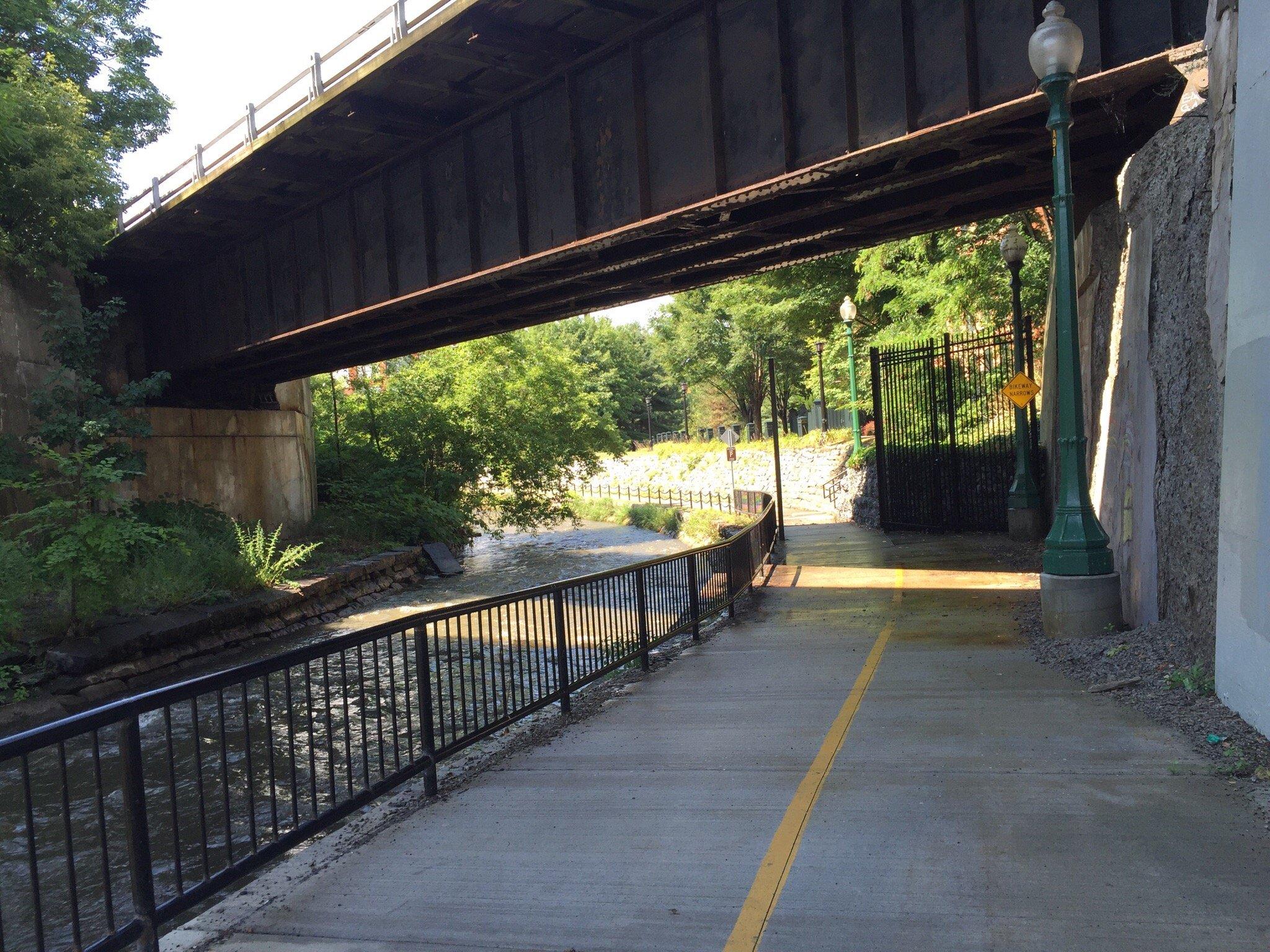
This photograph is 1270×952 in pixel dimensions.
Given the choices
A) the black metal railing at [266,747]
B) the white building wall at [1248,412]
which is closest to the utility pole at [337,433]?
the black metal railing at [266,747]

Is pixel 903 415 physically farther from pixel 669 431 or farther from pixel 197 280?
pixel 669 431

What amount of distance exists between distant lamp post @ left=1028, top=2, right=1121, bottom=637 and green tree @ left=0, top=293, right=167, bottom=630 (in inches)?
540

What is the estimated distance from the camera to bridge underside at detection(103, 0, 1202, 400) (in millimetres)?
10719

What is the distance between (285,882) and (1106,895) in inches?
143

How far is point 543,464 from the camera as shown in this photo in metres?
33.2

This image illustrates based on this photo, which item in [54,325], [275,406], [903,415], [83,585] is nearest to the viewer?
[83,585]

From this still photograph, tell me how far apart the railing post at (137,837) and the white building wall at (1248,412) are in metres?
5.59

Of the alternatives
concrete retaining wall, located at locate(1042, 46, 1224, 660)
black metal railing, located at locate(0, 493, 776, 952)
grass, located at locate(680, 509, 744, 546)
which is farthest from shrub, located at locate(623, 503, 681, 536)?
concrete retaining wall, located at locate(1042, 46, 1224, 660)

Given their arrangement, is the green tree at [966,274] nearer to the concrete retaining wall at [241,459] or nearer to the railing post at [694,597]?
the railing post at [694,597]

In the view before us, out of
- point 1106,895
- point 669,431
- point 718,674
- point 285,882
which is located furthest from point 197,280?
point 669,431

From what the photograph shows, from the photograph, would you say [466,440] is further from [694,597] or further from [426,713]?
[426,713]

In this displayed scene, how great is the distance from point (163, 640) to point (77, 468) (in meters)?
3.23

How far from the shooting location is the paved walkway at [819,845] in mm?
3697

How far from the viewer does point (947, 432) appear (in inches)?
829
